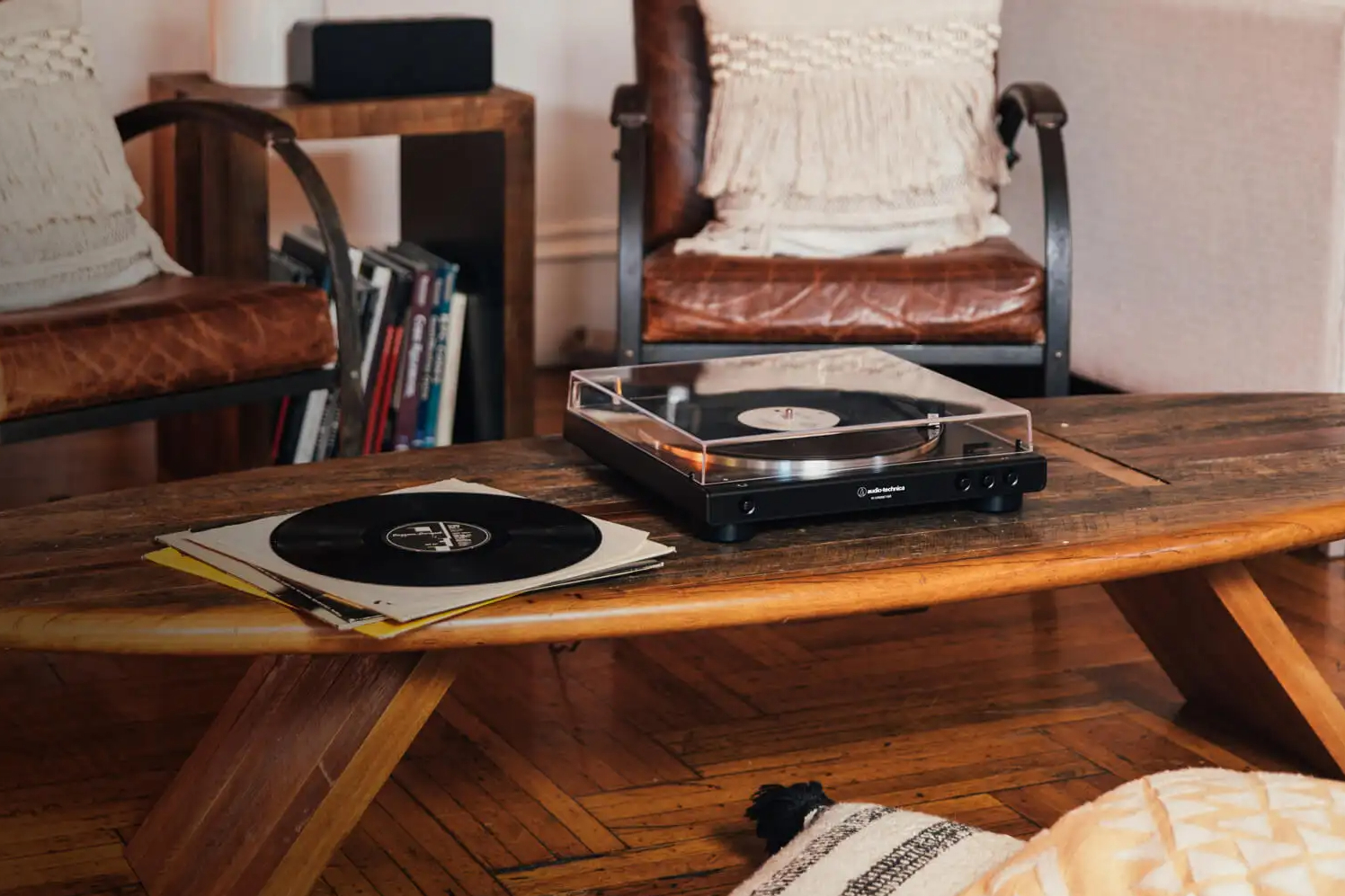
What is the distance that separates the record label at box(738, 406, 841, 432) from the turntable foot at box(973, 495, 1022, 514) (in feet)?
0.46

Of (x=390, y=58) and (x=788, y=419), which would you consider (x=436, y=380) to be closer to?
(x=390, y=58)

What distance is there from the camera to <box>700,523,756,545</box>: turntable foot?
1.35 metres

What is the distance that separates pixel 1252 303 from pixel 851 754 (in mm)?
1250

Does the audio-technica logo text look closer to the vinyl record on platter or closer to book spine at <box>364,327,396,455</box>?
the vinyl record on platter

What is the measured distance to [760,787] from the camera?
64.3 inches

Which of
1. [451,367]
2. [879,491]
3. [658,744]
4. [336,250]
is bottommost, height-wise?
[658,744]

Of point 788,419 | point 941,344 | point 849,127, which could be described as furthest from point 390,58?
point 788,419

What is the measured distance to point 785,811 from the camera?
1507mm

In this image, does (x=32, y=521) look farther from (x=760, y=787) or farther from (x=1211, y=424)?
(x=1211, y=424)

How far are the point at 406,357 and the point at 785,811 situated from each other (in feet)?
4.68

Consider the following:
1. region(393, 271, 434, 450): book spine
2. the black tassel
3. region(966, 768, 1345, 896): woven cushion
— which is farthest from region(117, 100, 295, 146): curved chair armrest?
region(966, 768, 1345, 896): woven cushion

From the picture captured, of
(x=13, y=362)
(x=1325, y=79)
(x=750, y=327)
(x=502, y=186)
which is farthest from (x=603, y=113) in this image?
(x=13, y=362)

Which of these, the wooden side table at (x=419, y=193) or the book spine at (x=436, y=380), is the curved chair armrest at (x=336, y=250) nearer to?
the wooden side table at (x=419, y=193)

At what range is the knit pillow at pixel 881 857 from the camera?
1.25 m
